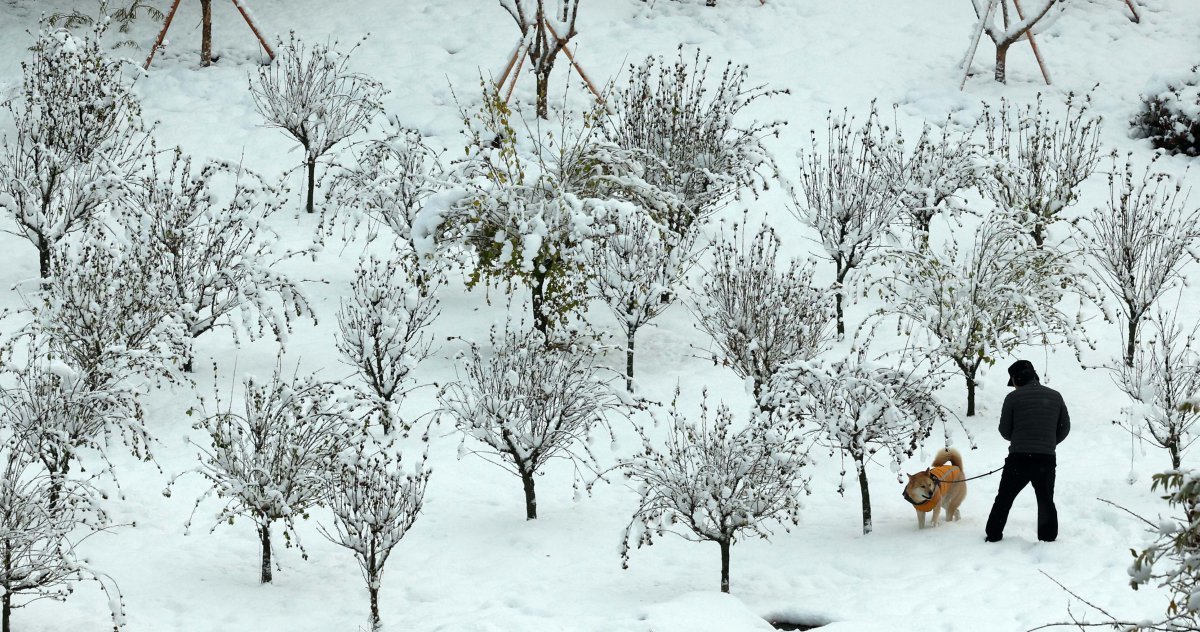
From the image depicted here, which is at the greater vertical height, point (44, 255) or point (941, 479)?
point (44, 255)

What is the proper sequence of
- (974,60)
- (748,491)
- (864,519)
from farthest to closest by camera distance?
(974,60)
(864,519)
(748,491)

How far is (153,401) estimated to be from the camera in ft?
45.3

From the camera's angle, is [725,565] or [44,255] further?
[44,255]

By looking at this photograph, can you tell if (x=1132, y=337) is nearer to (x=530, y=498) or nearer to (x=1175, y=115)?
(x=530, y=498)

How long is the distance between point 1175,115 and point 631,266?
10.0 meters

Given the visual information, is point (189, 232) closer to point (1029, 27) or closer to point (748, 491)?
point (748, 491)

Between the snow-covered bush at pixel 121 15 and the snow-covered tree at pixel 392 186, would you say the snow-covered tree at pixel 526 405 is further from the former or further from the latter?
the snow-covered bush at pixel 121 15

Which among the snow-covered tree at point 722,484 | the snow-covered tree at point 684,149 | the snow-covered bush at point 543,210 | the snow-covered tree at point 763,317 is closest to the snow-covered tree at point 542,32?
the snow-covered tree at point 684,149

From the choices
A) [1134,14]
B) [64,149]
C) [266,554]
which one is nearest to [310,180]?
[64,149]

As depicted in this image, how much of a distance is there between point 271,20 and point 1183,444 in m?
16.9

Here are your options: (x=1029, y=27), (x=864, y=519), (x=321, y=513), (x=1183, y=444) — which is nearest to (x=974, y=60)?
(x=1029, y=27)

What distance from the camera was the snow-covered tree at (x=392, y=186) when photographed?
50.6ft

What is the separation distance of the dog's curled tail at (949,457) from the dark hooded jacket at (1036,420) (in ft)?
1.88

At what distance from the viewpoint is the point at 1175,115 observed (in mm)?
19500
